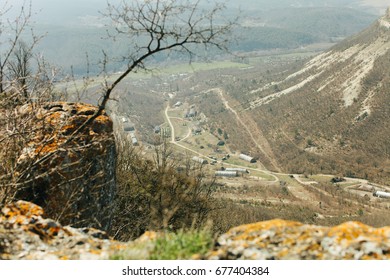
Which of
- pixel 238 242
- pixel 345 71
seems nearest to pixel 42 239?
pixel 238 242

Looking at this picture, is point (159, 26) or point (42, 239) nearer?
point (42, 239)

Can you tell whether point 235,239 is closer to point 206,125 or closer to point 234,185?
point 234,185

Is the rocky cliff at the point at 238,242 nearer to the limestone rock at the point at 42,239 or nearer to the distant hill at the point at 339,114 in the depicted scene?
the limestone rock at the point at 42,239

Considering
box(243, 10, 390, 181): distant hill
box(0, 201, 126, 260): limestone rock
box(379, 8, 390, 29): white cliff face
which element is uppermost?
box(379, 8, 390, 29): white cliff face

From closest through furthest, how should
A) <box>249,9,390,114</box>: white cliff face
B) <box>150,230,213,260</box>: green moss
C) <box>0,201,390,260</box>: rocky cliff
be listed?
<box>150,230,213,260</box>: green moss → <box>0,201,390,260</box>: rocky cliff → <box>249,9,390,114</box>: white cliff face

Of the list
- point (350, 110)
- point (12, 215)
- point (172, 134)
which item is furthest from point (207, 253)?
point (172, 134)

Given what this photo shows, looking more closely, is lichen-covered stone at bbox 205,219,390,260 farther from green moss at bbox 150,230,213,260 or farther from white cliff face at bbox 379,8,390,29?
white cliff face at bbox 379,8,390,29

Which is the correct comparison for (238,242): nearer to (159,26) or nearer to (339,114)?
(159,26)

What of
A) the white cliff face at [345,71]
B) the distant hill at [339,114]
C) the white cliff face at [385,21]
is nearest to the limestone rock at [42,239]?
the distant hill at [339,114]

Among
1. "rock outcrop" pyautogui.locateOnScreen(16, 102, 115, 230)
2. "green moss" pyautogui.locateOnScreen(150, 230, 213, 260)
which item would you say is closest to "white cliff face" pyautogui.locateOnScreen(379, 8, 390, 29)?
"rock outcrop" pyautogui.locateOnScreen(16, 102, 115, 230)
